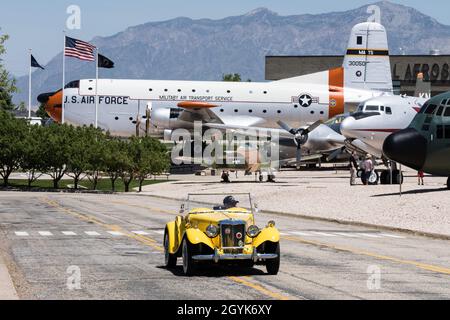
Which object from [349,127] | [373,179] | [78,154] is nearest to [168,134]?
[78,154]

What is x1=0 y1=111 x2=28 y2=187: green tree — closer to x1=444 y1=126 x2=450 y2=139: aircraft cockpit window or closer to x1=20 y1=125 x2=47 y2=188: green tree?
x1=20 y1=125 x2=47 y2=188: green tree

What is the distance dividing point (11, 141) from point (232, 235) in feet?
195

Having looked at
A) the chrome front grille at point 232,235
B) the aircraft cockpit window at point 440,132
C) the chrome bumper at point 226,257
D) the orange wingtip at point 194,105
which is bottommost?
the chrome bumper at point 226,257

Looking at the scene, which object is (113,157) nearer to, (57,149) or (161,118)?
(57,149)

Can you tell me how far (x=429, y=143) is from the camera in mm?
42531

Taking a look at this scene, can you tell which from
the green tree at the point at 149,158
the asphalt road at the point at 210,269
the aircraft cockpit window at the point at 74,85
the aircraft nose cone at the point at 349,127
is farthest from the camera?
the aircraft cockpit window at the point at 74,85

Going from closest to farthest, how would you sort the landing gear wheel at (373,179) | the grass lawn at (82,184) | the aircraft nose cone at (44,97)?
the landing gear wheel at (373,179) → the grass lawn at (82,184) → the aircraft nose cone at (44,97)

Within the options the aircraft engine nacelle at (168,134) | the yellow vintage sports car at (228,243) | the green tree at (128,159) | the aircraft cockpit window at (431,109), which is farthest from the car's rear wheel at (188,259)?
the aircraft engine nacelle at (168,134)

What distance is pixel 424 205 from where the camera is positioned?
3878 cm

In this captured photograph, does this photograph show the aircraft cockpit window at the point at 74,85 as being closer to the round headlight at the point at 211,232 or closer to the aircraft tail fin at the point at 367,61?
the aircraft tail fin at the point at 367,61

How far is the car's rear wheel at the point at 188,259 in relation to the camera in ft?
62.1

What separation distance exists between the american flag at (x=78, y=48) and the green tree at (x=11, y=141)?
7.70m

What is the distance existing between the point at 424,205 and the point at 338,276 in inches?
793

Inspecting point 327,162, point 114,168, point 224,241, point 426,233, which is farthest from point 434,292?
point 327,162
